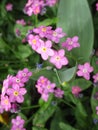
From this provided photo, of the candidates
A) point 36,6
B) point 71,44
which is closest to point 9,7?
point 36,6

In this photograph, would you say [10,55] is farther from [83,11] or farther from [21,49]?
[83,11]

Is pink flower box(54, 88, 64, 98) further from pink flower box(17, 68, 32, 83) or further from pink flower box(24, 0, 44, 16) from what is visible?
pink flower box(24, 0, 44, 16)

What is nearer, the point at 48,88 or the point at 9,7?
the point at 48,88

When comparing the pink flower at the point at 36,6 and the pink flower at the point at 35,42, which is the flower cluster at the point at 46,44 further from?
the pink flower at the point at 36,6

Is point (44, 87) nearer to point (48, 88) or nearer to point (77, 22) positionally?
point (48, 88)

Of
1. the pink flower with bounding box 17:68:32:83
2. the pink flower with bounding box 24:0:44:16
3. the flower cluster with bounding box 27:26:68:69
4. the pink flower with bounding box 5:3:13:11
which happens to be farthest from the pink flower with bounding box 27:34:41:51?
the pink flower with bounding box 5:3:13:11

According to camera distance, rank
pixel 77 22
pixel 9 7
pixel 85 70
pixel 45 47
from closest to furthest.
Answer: pixel 45 47 → pixel 85 70 → pixel 77 22 → pixel 9 7
